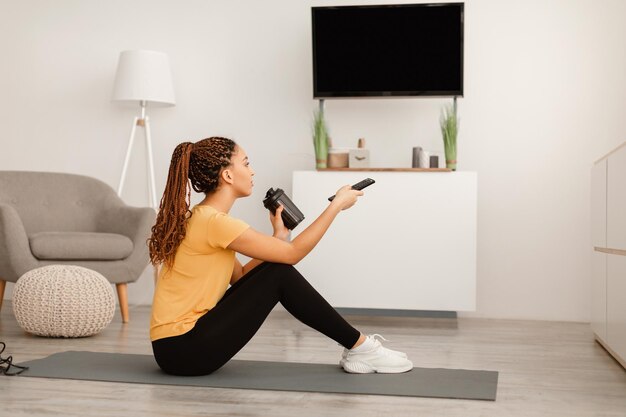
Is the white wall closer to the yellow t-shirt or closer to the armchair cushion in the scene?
the armchair cushion

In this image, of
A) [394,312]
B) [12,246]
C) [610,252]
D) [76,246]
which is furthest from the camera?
[394,312]

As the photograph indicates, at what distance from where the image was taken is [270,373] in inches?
112

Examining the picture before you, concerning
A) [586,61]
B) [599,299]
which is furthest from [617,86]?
[599,299]

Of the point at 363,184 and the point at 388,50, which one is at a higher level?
the point at 388,50

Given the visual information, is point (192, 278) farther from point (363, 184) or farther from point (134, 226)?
point (134, 226)

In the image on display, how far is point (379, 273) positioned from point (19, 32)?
2.90 m

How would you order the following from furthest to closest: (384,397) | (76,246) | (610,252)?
(76,246), (610,252), (384,397)

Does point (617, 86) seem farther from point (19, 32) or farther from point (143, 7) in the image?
point (19, 32)

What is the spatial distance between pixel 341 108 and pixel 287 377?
2.58 metres

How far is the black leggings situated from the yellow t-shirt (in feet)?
0.12

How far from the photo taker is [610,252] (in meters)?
3.37

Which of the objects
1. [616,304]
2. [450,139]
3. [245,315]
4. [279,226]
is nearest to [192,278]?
[245,315]

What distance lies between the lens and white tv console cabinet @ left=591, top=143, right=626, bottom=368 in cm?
307

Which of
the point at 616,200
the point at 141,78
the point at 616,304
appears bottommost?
the point at 616,304
